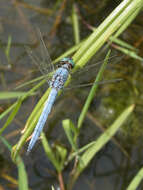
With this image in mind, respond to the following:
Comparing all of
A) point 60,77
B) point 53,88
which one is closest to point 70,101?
point 60,77

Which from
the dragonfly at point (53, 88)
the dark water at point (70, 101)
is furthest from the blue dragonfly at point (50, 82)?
the dark water at point (70, 101)

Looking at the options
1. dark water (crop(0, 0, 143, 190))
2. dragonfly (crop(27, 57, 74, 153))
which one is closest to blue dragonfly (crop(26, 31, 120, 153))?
dragonfly (crop(27, 57, 74, 153))

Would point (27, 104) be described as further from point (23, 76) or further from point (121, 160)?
point (121, 160)

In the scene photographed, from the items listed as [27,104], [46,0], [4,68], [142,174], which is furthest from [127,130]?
[46,0]

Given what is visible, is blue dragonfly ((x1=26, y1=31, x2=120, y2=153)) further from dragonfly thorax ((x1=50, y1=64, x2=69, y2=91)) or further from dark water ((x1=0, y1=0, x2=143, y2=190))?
dark water ((x1=0, y1=0, x2=143, y2=190))

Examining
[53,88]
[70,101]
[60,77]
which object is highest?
[70,101]

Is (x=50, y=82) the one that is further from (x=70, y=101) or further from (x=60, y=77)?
(x=70, y=101)

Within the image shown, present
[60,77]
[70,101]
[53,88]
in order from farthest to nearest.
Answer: [70,101], [60,77], [53,88]

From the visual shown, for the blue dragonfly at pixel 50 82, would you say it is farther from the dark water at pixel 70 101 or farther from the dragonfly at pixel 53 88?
the dark water at pixel 70 101

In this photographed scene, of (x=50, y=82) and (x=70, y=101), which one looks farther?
(x=70, y=101)
